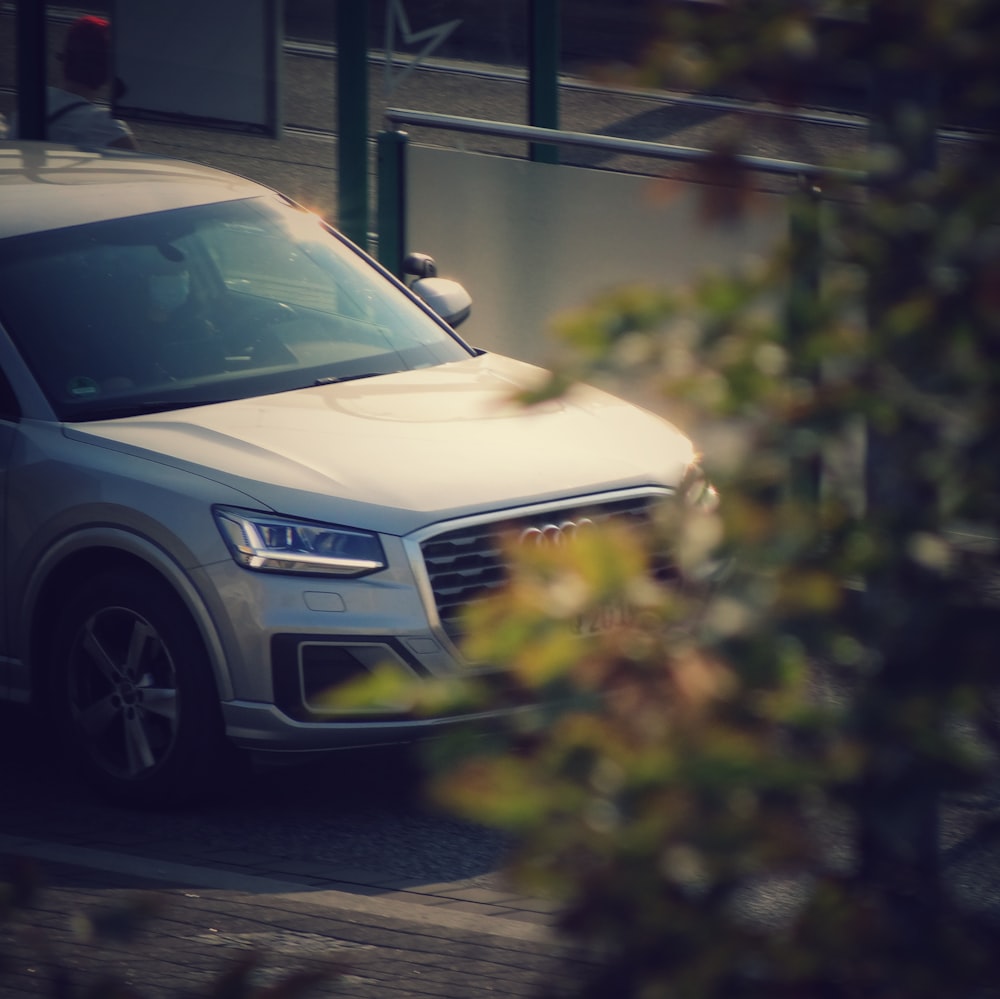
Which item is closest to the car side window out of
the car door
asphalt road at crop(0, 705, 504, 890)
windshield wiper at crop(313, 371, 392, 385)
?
the car door

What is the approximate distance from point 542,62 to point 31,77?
146 inches

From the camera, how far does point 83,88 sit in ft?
38.2

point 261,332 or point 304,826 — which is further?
point 261,332

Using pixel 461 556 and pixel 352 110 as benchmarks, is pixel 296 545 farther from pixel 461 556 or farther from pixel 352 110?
pixel 352 110

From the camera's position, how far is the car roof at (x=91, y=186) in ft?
21.9

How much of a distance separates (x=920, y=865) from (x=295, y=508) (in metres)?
3.80

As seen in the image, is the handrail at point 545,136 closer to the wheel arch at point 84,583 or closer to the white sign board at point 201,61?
the white sign board at point 201,61

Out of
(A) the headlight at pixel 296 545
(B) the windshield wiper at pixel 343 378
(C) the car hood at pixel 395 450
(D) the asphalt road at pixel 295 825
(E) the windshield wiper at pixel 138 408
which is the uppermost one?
(B) the windshield wiper at pixel 343 378

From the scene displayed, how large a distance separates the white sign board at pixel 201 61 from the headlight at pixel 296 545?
6.11 metres

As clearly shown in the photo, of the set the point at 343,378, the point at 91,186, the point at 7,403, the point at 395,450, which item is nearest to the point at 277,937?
the point at 395,450

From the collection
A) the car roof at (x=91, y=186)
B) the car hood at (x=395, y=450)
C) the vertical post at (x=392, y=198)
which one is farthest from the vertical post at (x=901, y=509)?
the vertical post at (x=392, y=198)

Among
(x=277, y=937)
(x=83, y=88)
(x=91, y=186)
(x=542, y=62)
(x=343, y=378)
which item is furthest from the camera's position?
(x=83, y=88)

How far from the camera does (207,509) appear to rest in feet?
18.0

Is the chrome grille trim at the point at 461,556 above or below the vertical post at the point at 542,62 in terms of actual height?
below
